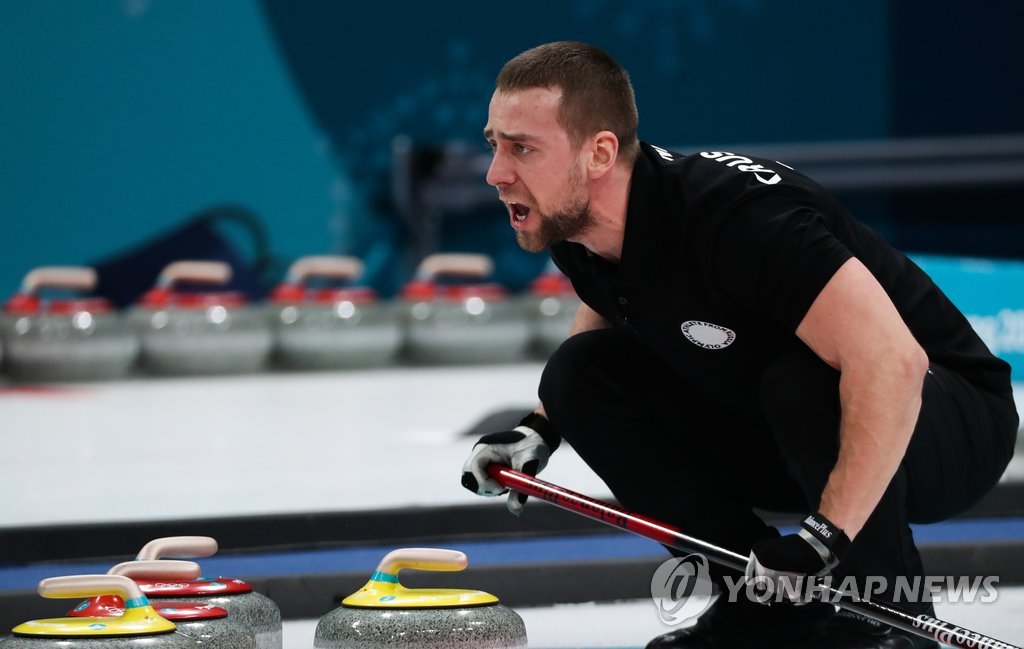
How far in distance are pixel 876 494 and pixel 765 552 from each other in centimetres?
13

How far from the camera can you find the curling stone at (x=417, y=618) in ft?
4.82

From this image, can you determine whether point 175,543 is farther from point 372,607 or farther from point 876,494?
point 876,494

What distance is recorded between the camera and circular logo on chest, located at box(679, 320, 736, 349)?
Result: 5.22ft

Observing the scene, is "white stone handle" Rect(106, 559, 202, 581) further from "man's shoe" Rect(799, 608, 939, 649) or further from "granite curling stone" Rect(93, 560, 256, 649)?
"man's shoe" Rect(799, 608, 939, 649)

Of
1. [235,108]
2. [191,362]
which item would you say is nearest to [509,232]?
[235,108]

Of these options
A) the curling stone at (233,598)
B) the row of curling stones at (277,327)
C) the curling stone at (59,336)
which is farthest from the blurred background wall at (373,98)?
the curling stone at (233,598)

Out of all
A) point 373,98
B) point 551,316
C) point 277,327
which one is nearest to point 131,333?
point 277,327

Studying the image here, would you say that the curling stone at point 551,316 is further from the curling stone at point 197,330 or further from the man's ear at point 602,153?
the man's ear at point 602,153

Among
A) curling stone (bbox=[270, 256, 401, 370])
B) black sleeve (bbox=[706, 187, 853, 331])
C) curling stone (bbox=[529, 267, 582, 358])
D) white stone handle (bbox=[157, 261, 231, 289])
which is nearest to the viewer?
black sleeve (bbox=[706, 187, 853, 331])

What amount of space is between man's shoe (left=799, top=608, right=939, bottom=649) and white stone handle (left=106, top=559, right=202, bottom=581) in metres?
0.68

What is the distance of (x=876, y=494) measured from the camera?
57.1 inches

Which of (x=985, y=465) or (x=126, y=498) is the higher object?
(x=985, y=465)

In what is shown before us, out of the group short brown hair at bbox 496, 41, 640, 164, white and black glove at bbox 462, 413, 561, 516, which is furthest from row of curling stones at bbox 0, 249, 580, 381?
short brown hair at bbox 496, 41, 640, 164

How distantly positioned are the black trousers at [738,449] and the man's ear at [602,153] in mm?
269
